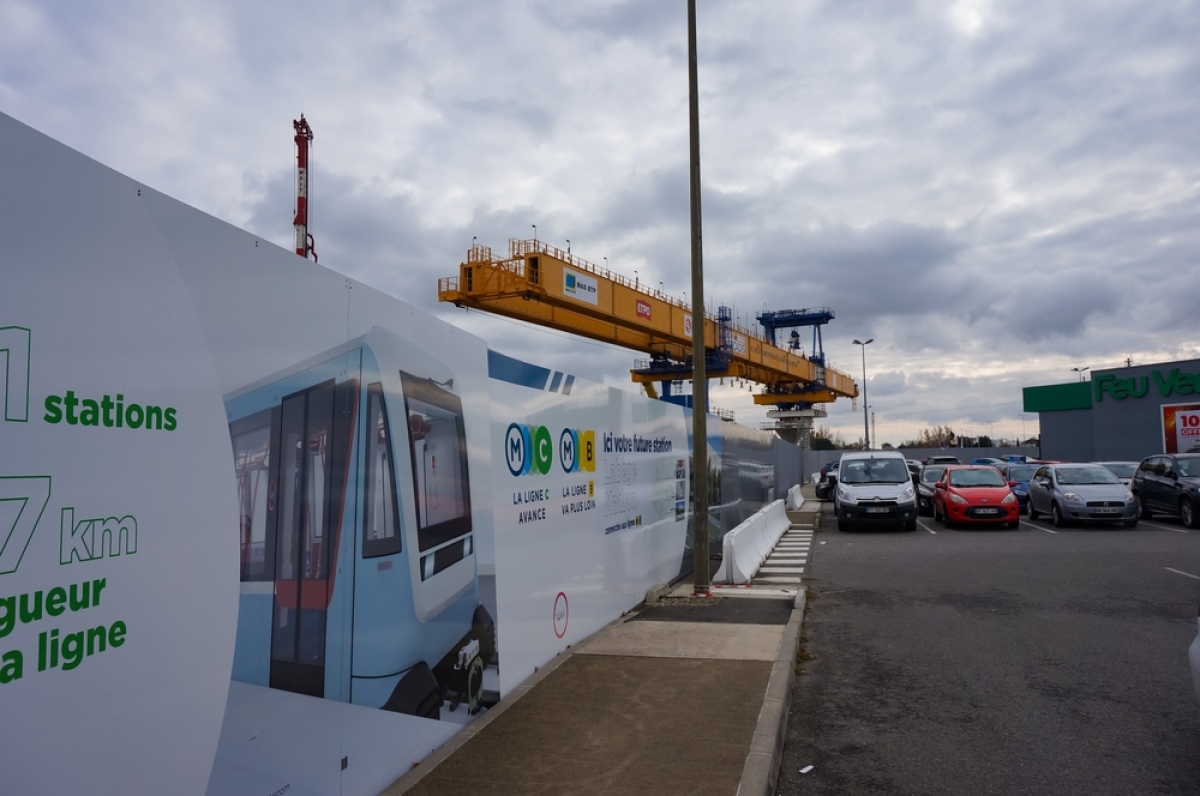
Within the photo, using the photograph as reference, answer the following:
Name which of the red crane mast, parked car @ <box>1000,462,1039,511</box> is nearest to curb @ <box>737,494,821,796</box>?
the red crane mast

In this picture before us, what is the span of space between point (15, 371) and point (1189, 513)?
74.4 ft

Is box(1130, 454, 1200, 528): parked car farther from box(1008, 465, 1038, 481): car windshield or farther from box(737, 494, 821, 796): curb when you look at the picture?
box(737, 494, 821, 796): curb

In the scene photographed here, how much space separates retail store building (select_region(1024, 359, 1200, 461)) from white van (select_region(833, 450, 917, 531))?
25804 millimetres

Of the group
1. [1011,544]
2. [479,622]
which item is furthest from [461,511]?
[1011,544]

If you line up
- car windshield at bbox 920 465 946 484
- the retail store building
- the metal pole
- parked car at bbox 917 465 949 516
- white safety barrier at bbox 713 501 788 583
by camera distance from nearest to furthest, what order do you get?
the metal pole
white safety barrier at bbox 713 501 788 583
parked car at bbox 917 465 949 516
car windshield at bbox 920 465 946 484
the retail store building

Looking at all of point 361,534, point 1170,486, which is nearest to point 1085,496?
point 1170,486

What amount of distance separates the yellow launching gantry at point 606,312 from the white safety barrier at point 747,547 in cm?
872

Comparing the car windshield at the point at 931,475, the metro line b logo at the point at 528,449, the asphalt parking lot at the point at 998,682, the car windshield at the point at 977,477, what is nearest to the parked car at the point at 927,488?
the car windshield at the point at 931,475

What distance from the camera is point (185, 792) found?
9.77ft

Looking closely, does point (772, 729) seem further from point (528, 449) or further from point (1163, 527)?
point (1163, 527)

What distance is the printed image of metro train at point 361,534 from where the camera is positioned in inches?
136

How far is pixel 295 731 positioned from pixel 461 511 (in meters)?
1.89

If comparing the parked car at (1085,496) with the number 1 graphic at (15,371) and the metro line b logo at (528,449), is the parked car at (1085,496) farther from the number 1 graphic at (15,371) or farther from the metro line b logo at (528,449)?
the number 1 graphic at (15,371)

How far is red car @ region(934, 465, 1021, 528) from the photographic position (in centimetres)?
1986
